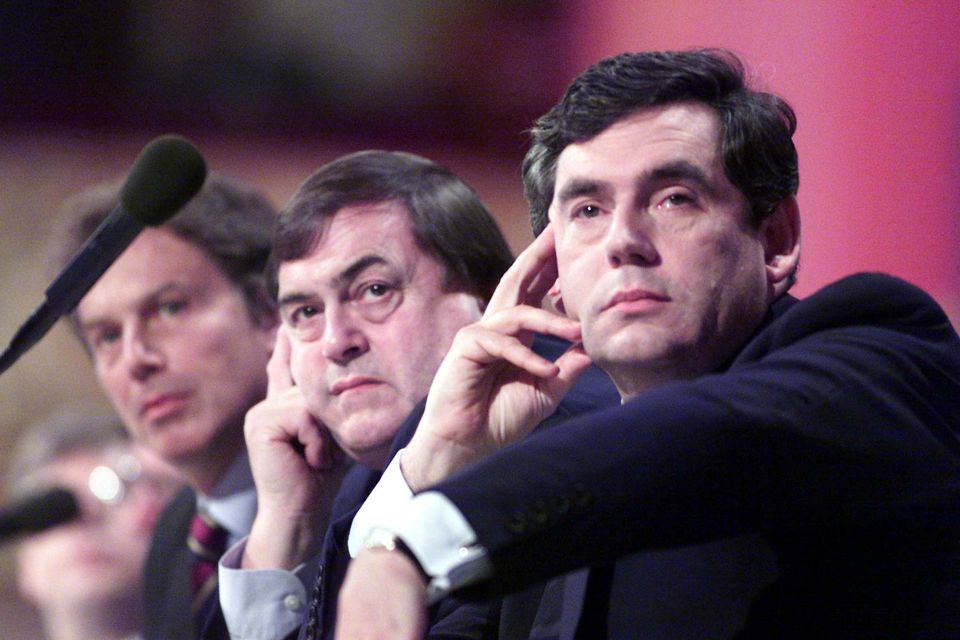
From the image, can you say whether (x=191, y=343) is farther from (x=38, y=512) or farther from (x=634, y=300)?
(x=634, y=300)

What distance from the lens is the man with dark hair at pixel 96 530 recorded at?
3141mm

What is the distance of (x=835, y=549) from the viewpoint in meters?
1.40

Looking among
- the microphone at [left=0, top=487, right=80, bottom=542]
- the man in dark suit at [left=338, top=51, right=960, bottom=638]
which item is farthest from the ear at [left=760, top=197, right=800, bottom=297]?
the microphone at [left=0, top=487, right=80, bottom=542]

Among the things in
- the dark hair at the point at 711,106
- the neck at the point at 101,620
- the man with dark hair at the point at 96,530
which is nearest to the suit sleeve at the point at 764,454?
the dark hair at the point at 711,106

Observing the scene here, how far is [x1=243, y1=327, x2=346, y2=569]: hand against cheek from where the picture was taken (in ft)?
6.79

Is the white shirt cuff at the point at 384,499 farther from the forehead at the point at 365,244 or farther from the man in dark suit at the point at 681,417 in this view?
the forehead at the point at 365,244

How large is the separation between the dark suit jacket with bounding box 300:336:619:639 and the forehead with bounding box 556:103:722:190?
263mm

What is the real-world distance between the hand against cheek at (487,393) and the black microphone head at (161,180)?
1.29 ft

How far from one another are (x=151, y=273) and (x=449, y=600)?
3.52 ft

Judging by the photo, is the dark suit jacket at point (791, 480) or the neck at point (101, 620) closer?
the dark suit jacket at point (791, 480)

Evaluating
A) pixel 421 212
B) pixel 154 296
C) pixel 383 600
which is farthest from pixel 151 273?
pixel 383 600

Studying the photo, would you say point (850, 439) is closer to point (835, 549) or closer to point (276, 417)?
point (835, 549)

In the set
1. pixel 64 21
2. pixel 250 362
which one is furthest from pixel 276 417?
pixel 64 21

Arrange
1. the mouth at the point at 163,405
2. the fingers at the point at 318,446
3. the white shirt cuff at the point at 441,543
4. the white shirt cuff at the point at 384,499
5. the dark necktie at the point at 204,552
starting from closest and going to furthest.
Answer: the white shirt cuff at the point at 441,543 < the white shirt cuff at the point at 384,499 < the fingers at the point at 318,446 < the dark necktie at the point at 204,552 < the mouth at the point at 163,405
